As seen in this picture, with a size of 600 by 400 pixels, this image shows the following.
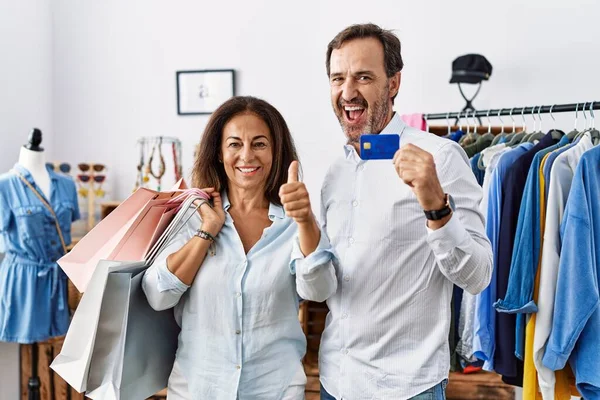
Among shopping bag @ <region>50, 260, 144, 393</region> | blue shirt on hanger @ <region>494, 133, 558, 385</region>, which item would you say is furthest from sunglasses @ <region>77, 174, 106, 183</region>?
blue shirt on hanger @ <region>494, 133, 558, 385</region>

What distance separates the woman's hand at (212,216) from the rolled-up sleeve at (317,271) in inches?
9.4

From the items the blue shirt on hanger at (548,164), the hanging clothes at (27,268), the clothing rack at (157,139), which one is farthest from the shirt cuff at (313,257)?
the clothing rack at (157,139)

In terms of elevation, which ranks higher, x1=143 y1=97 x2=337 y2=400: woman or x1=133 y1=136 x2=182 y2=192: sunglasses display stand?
x1=133 y1=136 x2=182 y2=192: sunglasses display stand

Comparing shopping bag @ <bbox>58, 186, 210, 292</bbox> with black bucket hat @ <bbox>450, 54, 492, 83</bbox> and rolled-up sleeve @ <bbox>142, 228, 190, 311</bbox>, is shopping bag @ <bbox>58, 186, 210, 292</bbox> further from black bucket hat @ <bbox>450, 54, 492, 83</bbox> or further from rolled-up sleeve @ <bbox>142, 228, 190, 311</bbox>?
black bucket hat @ <bbox>450, 54, 492, 83</bbox>

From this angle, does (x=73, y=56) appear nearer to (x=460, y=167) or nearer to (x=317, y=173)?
(x=317, y=173)

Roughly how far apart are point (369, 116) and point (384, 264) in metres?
0.37

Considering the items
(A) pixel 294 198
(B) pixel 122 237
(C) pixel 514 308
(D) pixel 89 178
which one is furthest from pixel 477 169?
(D) pixel 89 178

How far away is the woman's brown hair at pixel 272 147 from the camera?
5.80ft

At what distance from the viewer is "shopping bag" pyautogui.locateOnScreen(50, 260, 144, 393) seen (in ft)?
5.15

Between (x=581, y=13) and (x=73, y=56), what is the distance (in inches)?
121

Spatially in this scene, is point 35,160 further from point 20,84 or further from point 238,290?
point 238,290

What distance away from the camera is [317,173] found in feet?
13.4

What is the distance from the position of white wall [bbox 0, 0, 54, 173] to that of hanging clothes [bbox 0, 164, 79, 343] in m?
0.63

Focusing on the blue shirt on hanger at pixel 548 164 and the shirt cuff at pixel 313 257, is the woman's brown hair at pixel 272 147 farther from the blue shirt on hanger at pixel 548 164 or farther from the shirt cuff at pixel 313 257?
the blue shirt on hanger at pixel 548 164
